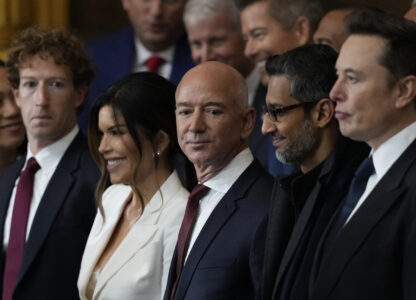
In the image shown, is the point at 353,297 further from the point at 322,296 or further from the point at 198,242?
the point at 198,242

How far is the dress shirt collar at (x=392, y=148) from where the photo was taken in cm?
362

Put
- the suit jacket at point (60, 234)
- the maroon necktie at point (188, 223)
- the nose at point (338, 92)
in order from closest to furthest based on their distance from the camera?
1. the nose at point (338, 92)
2. the maroon necktie at point (188, 223)
3. the suit jacket at point (60, 234)

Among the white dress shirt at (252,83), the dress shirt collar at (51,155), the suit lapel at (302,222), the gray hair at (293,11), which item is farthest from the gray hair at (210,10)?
the suit lapel at (302,222)

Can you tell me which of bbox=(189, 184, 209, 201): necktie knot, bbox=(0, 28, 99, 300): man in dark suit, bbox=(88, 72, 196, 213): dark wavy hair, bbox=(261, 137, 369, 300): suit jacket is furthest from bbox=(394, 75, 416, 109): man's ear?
bbox=(0, 28, 99, 300): man in dark suit

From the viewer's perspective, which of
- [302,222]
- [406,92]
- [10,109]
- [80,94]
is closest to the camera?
[406,92]

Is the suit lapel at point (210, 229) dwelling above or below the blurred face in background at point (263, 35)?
below

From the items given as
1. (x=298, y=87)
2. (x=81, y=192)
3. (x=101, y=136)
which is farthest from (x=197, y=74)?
(x=81, y=192)

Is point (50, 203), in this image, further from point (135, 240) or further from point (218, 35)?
point (218, 35)

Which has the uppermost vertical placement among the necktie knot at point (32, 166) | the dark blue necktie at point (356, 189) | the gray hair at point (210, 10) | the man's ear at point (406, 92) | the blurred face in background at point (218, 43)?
the gray hair at point (210, 10)

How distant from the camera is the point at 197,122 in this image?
4324 mm

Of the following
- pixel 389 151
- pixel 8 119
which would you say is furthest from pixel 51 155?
pixel 389 151

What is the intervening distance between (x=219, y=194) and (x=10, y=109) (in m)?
1.80

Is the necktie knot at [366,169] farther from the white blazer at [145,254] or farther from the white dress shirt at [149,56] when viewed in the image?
the white dress shirt at [149,56]

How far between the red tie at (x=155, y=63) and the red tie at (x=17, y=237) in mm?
1431
